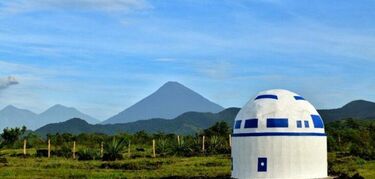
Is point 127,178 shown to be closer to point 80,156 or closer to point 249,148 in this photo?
point 249,148

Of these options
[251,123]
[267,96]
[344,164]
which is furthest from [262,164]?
[344,164]

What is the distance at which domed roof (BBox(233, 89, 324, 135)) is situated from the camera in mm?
21969

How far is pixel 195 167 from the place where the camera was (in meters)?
31.7

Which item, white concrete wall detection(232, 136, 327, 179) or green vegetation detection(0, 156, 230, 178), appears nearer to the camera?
white concrete wall detection(232, 136, 327, 179)

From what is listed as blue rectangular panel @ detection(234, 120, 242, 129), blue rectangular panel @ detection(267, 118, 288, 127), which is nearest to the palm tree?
blue rectangular panel @ detection(234, 120, 242, 129)

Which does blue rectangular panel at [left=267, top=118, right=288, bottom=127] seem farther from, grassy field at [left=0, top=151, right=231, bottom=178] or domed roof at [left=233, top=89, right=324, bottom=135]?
grassy field at [left=0, top=151, right=231, bottom=178]

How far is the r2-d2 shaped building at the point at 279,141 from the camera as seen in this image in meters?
21.9

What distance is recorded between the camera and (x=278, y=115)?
869 inches

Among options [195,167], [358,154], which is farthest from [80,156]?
[358,154]

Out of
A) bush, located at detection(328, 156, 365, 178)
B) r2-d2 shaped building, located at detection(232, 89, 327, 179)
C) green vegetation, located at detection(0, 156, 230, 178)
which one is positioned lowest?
green vegetation, located at detection(0, 156, 230, 178)

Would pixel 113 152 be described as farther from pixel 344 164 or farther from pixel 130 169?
pixel 344 164

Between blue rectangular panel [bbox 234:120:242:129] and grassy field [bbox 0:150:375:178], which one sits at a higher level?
blue rectangular panel [bbox 234:120:242:129]

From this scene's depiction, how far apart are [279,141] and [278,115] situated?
38.1 inches

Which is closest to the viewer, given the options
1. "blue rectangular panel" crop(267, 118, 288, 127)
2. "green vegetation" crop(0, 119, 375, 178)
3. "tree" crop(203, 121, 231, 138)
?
"blue rectangular panel" crop(267, 118, 288, 127)
